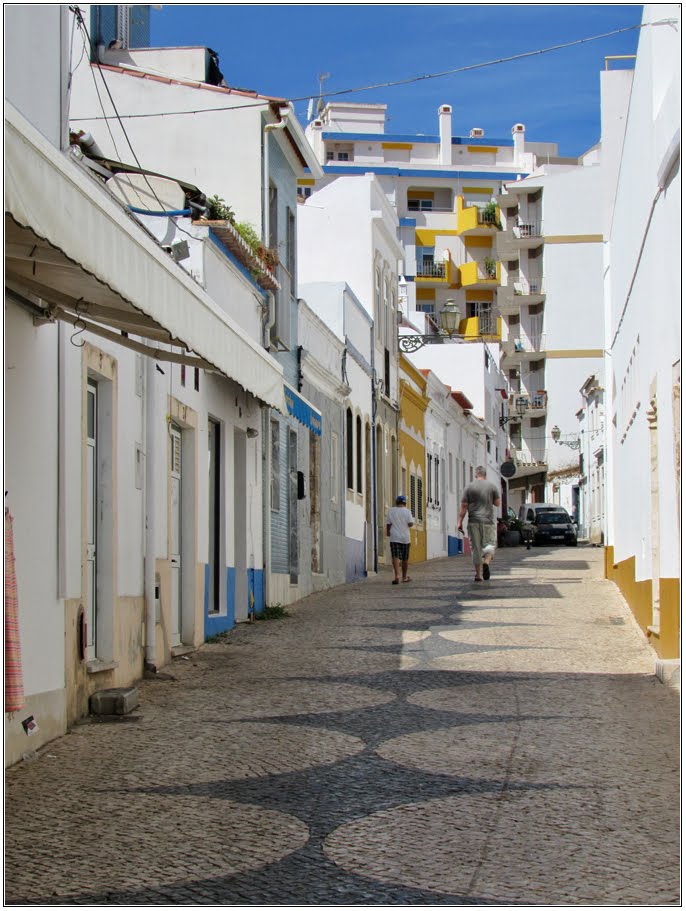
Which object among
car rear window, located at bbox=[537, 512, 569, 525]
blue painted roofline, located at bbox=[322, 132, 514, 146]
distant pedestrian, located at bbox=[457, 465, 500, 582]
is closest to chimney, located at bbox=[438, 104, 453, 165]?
blue painted roofline, located at bbox=[322, 132, 514, 146]

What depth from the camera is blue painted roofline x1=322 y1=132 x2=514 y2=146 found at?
3393 inches

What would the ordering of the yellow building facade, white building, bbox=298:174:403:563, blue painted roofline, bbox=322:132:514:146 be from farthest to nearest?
blue painted roofline, bbox=322:132:514:146
the yellow building facade
white building, bbox=298:174:403:563

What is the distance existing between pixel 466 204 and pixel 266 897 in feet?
272

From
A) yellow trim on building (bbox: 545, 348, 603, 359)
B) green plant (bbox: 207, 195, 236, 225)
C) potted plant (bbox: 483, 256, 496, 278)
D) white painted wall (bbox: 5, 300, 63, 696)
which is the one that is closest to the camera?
white painted wall (bbox: 5, 300, 63, 696)

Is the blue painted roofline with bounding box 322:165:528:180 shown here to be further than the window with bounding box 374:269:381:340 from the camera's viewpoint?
Yes

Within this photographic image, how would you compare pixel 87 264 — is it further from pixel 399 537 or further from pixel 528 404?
pixel 528 404

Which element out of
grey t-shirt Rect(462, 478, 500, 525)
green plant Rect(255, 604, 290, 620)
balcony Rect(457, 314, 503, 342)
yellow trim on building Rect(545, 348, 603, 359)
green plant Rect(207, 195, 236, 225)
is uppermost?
balcony Rect(457, 314, 503, 342)

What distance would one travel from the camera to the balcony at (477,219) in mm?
78312

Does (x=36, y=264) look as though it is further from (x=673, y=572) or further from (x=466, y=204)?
(x=466, y=204)

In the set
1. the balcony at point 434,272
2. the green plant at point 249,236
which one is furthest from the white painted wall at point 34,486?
the balcony at point 434,272

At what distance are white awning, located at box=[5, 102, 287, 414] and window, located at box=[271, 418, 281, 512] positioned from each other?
331 inches

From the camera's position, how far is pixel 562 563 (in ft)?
95.1

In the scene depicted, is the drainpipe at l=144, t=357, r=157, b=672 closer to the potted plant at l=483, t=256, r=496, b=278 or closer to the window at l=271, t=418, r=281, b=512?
the window at l=271, t=418, r=281, b=512

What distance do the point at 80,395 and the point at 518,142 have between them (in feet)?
280
